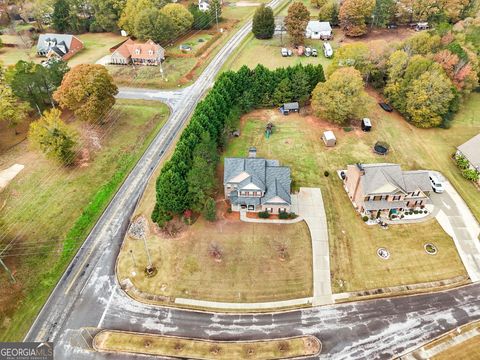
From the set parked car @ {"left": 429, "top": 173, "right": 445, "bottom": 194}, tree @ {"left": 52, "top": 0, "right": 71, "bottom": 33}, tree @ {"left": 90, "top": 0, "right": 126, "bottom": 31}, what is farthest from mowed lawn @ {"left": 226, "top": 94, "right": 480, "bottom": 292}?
tree @ {"left": 52, "top": 0, "right": 71, "bottom": 33}

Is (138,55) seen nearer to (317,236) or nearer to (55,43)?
(55,43)

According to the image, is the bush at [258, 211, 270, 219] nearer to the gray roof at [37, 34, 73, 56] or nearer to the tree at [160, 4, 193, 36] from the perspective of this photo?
the tree at [160, 4, 193, 36]

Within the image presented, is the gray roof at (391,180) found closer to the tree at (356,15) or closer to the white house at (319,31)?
the tree at (356,15)

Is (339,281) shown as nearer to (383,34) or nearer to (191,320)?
(191,320)

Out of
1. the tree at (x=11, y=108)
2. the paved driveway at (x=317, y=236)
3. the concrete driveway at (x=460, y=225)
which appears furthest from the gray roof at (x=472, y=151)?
the tree at (x=11, y=108)

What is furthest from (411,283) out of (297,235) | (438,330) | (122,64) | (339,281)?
(122,64)

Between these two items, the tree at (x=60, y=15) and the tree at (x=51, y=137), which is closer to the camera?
the tree at (x=51, y=137)

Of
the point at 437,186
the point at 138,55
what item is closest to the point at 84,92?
the point at 138,55
